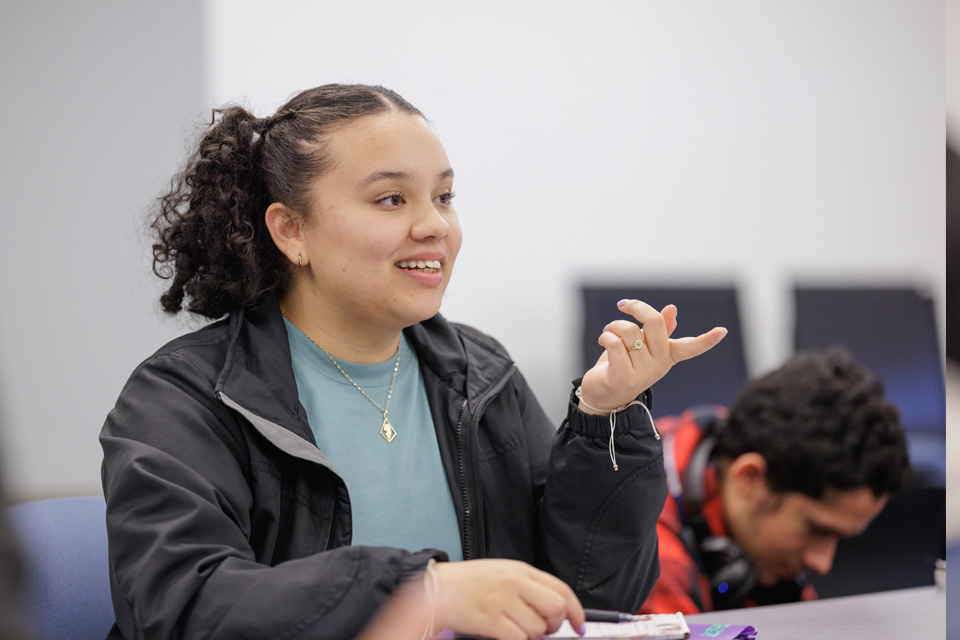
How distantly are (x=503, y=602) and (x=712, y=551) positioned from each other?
1.66 m

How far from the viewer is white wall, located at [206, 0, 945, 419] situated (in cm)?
273

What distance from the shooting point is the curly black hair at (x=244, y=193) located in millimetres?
1360

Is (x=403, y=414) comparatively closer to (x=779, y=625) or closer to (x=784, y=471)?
(x=779, y=625)

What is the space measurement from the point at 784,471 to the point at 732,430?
0.21 metres

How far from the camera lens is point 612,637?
2.89 feet

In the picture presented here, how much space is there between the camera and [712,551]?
234cm

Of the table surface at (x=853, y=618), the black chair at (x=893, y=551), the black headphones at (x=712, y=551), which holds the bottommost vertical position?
the black chair at (x=893, y=551)

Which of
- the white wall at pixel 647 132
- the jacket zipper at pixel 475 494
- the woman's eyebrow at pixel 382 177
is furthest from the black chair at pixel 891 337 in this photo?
the woman's eyebrow at pixel 382 177

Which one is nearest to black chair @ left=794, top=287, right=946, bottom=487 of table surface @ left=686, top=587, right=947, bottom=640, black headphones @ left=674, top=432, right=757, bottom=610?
black headphones @ left=674, top=432, right=757, bottom=610

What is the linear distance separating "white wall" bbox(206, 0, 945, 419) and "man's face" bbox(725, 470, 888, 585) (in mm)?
743

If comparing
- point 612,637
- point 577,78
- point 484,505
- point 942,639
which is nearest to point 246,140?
point 484,505

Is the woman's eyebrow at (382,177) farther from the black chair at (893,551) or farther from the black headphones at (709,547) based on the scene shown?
the black chair at (893,551)

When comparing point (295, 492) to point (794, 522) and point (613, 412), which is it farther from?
point (794, 522)

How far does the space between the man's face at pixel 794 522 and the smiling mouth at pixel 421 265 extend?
138 cm
